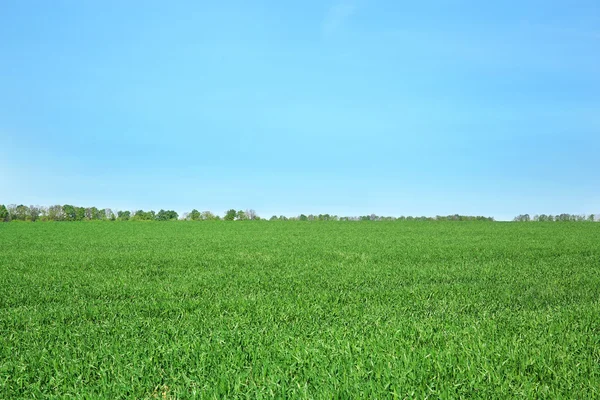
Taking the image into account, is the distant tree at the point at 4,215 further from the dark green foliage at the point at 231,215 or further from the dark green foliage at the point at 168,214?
the dark green foliage at the point at 231,215

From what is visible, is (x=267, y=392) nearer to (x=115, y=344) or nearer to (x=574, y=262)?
(x=115, y=344)

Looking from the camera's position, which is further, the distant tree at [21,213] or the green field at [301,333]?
the distant tree at [21,213]

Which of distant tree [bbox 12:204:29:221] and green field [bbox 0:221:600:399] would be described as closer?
green field [bbox 0:221:600:399]

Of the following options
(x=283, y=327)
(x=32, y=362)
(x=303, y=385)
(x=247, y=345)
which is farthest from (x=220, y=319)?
(x=303, y=385)

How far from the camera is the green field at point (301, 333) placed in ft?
11.5

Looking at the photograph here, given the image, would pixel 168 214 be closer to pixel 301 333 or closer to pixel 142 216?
pixel 142 216

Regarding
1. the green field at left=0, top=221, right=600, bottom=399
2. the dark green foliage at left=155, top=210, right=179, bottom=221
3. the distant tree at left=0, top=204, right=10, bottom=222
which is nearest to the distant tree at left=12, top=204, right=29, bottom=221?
the distant tree at left=0, top=204, right=10, bottom=222

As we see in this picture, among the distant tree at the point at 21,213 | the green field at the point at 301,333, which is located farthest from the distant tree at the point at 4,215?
the green field at the point at 301,333

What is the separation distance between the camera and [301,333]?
15.9 feet

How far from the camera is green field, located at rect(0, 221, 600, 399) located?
3.51m

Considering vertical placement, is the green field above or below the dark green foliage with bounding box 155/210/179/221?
below

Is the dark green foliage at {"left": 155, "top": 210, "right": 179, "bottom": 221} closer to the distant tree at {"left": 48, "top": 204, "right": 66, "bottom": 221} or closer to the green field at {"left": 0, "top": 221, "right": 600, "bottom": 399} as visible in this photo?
the distant tree at {"left": 48, "top": 204, "right": 66, "bottom": 221}

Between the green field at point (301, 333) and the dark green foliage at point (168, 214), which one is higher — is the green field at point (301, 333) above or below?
below

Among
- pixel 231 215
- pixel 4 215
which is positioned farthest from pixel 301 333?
pixel 4 215
